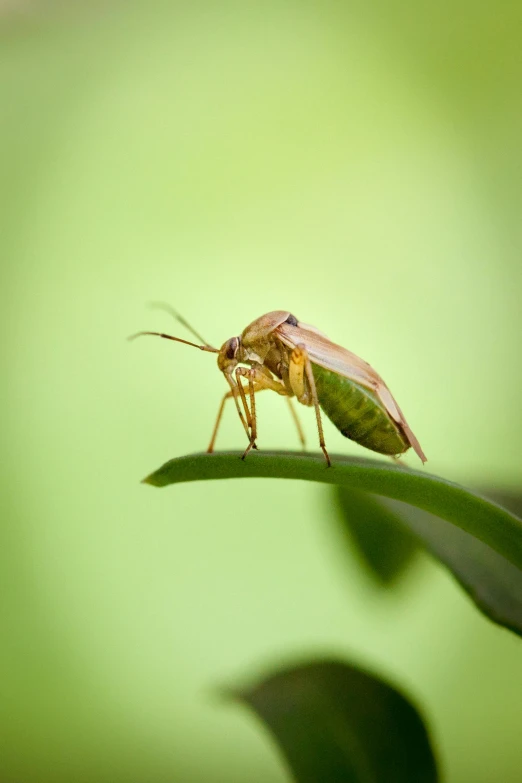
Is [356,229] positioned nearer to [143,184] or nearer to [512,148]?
[512,148]

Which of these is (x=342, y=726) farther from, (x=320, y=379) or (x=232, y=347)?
(x=232, y=347)

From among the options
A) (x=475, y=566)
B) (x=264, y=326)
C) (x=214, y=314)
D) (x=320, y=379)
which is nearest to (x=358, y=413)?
(x=320, y=379)

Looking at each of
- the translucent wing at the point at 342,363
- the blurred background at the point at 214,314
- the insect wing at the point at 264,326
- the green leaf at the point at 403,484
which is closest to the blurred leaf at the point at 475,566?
the green leaf at the point at 403,484

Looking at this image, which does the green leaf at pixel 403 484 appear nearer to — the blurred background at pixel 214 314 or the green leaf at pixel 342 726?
the green leaf at pixel 342 726

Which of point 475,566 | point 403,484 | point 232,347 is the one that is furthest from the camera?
point 232,347

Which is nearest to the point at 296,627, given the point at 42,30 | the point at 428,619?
the point at 428,619
